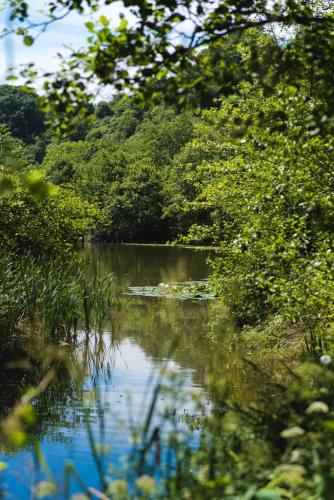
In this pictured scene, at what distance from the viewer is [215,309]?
16656 millimetres

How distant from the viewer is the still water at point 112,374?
7.20 m

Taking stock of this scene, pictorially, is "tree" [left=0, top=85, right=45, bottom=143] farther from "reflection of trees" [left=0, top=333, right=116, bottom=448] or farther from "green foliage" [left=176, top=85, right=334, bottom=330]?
"green foliage" [left=176, top=85, right=334, bottom=330]

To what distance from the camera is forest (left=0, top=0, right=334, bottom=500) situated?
341 cm

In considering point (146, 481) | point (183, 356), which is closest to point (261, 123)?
point (146, 481)

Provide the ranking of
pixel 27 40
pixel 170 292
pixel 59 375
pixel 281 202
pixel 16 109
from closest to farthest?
pixel 27 40 → pixel 281 202 → pixel 59 375 → pixel 170 292 → pixel 16 109

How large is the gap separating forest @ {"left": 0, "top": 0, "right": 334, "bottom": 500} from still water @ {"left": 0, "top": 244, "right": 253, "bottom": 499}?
9.7 inches

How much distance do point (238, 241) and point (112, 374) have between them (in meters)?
3.17

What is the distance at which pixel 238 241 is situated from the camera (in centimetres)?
1062

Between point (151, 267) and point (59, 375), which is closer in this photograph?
point (59, 375)

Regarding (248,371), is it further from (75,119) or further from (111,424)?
(75,119)

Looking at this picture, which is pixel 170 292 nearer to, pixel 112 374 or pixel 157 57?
pixel 112 374

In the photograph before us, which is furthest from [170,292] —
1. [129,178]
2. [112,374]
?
[129,178]

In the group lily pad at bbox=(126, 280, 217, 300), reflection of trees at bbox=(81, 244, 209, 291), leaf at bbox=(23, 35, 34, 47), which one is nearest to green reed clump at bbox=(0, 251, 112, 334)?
lily pad at bbox=(126, 280, 217, 300)

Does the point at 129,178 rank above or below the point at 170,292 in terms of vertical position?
above
